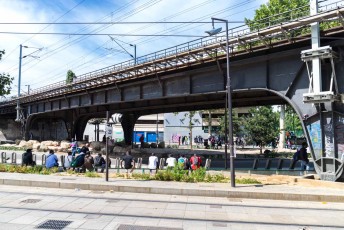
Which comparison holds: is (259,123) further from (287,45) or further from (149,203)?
(149,203)

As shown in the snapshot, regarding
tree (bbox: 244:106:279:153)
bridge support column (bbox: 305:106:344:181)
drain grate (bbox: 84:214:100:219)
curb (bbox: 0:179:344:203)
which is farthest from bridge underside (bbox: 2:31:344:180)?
drain grate (bbox: 84:214:100:219)

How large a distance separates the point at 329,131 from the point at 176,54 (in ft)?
36.6

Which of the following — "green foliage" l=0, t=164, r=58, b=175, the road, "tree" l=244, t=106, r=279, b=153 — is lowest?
the road

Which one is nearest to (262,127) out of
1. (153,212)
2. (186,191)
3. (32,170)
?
(32,170)

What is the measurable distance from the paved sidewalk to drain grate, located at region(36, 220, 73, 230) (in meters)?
5.35

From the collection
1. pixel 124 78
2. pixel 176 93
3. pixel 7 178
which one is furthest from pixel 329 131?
pixel 124 78

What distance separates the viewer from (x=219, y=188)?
13.8 meters

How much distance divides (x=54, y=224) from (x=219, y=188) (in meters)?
7.24

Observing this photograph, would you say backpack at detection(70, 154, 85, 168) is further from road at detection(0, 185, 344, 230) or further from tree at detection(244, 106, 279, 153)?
tree at detection(244, 106, 279, 153)

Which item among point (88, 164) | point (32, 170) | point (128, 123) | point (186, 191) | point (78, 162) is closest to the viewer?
point (186, 191)

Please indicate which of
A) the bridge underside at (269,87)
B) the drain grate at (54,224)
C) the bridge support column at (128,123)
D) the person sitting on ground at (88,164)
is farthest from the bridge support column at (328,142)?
the bridge support column at (128,123)

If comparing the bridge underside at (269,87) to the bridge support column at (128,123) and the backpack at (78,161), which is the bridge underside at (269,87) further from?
the bridge support column at (128,123)

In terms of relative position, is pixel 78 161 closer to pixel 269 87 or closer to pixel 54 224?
pixel 54 224

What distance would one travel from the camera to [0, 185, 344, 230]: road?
8688 mm
